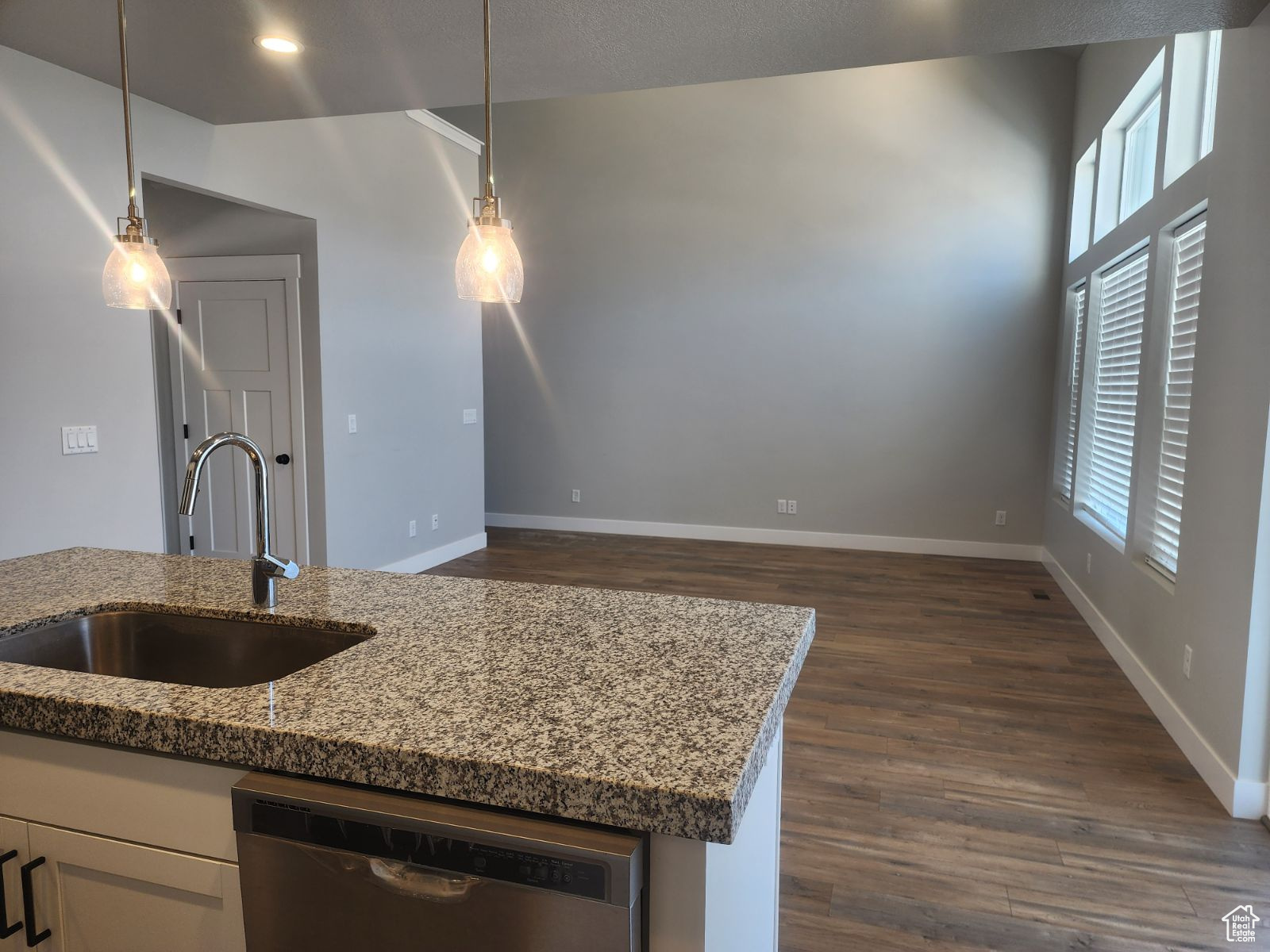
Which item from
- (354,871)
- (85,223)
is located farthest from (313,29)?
(354,871)

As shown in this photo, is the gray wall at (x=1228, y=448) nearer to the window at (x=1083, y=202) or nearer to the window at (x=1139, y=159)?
the window at (x=1139, y=159)

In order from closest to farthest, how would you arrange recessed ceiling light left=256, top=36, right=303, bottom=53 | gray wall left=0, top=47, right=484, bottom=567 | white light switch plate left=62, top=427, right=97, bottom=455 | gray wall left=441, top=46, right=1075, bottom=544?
recessed ceiling light left=256, top=36, right=303, bottom=53 → gray wall left=0, top=47, right=484, bottom=567 → white light switch plate left=62, top=427, right=97, bottom=455 → gray wall left=441, top=46, right=1075, bottom=544

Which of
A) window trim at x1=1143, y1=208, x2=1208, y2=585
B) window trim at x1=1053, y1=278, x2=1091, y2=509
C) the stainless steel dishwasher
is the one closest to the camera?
the stainless steel dishwasher

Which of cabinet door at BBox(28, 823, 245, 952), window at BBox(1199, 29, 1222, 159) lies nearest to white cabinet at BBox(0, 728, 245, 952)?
cabinet door at BBox(28, 823, 245, 952)

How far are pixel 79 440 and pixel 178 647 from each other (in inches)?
81.2

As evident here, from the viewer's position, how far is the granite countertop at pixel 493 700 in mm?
949

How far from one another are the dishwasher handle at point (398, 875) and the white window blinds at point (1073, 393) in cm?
539

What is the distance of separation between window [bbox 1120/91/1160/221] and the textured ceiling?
1.80m

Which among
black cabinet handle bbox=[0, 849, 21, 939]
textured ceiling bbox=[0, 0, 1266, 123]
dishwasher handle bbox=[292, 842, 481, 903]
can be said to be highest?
textured ceiling bbox=[0, 0, 1266, 123]

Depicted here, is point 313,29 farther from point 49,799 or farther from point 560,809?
point 560,809

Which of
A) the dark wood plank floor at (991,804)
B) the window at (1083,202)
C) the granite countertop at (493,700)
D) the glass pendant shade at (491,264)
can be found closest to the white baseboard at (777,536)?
the dark wood plank floor at (991,804)

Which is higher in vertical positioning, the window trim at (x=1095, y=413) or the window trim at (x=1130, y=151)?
the window trim at (x=1130, y=151)
